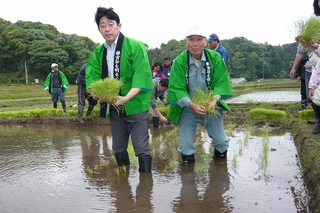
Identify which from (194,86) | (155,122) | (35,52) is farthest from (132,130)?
(35,52)

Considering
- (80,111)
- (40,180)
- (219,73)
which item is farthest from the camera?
(80,111)

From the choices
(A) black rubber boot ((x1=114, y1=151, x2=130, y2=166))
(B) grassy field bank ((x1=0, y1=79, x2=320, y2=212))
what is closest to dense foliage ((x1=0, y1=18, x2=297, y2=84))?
(B) grassy field bank ((x1=0, y1=79, x2=320, y2=212))

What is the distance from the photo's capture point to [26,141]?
6023 millimetres

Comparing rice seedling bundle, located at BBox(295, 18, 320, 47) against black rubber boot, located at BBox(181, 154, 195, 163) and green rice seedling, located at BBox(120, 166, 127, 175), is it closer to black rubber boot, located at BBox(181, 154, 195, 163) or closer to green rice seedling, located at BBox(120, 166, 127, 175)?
black rubber boot, located at BBox(181, 154, 195, 163)

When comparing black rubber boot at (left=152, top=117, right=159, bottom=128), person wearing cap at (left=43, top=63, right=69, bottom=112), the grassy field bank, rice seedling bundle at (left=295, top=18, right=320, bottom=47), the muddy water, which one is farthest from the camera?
person wearing cap at (left=43, top=63, right=69, bottom=112)

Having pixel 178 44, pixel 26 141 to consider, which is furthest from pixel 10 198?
pixel 178 44

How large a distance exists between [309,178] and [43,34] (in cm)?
5495

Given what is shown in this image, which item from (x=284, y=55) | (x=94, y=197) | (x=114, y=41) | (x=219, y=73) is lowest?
(x=94, y=197)

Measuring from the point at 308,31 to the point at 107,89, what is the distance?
6.98 feet

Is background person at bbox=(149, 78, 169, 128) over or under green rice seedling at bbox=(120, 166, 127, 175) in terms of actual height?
over

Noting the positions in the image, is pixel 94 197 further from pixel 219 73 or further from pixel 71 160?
pixel 219 73

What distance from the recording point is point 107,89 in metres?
3.46

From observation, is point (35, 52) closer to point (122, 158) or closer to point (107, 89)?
point (122, 158)

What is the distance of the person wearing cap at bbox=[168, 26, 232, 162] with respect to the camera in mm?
3963
